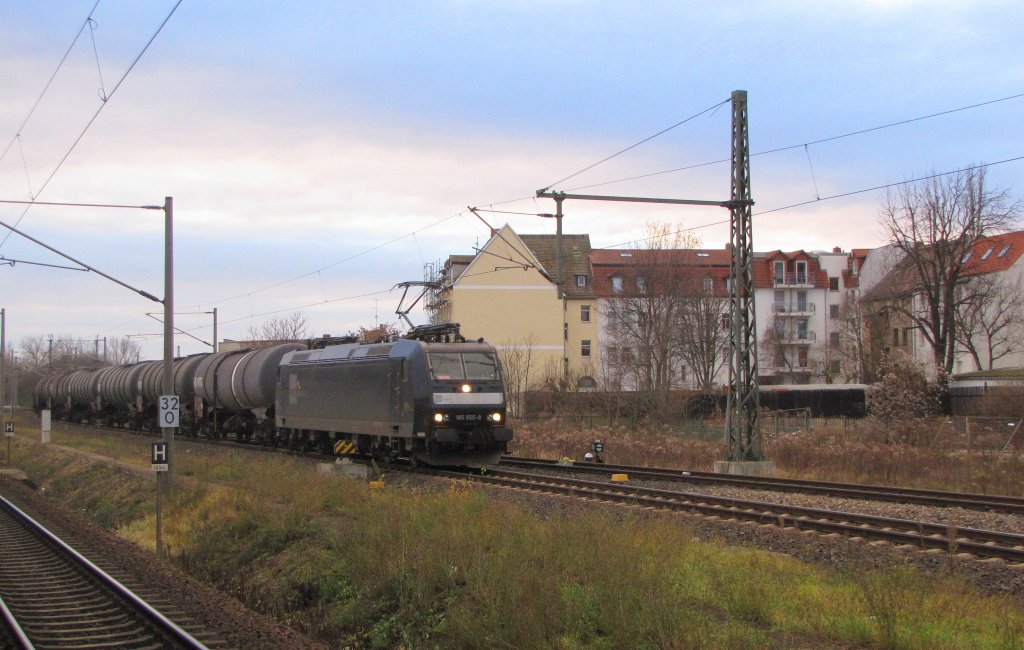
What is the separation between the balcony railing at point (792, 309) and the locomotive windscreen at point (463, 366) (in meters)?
55.3

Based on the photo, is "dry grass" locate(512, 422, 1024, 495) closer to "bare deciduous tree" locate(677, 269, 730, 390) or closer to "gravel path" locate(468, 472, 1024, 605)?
"gravel path" locate(468, 472, 1024, 605)

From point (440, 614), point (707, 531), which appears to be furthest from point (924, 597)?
point (707, 531)

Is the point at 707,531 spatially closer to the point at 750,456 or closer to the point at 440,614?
the point at 440,614

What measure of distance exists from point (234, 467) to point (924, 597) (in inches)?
748

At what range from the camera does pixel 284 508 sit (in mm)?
15938

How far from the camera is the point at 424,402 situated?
21.5 metres

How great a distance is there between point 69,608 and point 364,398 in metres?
12.1

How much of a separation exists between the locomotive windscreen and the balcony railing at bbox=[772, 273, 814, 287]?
56.1 m

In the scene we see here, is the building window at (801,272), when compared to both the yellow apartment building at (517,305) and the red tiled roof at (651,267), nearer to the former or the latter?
the red tiled roof at (651,267)

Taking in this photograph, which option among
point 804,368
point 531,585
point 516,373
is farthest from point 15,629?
point 804,368

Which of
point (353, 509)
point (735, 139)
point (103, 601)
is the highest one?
point (735, 139)

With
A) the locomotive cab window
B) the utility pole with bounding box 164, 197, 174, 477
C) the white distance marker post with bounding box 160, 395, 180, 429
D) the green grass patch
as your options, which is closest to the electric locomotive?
the locomotive cab window

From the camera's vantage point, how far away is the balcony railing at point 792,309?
2931 inches

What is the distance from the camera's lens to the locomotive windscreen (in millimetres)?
21938
